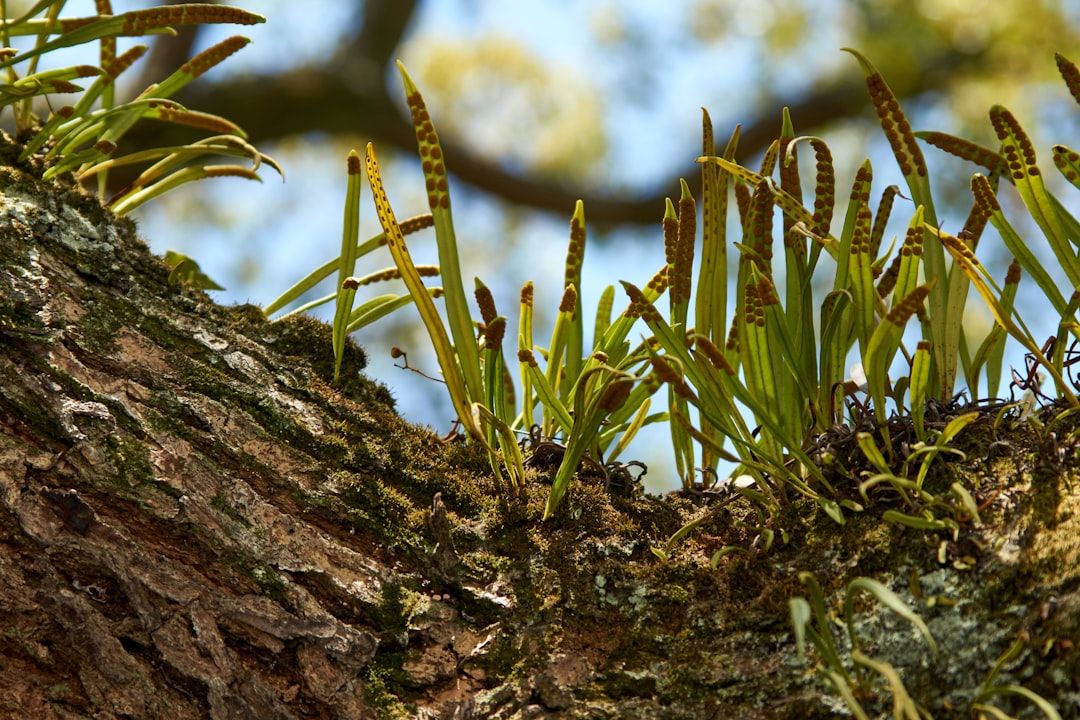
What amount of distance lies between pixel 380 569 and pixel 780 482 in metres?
0.47

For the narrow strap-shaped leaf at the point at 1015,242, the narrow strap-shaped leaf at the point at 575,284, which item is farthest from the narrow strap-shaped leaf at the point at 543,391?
the narrow strap-shaped leaf at the point at 1015,242

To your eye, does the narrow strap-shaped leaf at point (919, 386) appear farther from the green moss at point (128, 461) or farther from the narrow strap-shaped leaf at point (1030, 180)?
the green moss at point (128, 461)

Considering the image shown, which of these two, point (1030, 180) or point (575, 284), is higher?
point (575, 284)

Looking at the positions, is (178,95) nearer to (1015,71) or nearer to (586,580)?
(586,580)

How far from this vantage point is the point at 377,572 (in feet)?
3.21

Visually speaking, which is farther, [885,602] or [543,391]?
[543,391]

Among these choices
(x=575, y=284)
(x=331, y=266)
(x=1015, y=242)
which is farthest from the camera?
(x=331, y=266)

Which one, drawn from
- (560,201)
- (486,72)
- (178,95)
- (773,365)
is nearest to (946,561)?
(773,365)

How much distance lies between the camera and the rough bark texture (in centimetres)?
85

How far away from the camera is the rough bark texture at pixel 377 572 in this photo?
0.85m

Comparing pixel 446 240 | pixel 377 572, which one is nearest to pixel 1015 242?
pixel 446 240

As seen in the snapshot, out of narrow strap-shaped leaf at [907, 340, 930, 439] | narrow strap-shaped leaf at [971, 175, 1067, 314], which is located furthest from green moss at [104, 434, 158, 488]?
narrow strap-shaped leaf at [971, 175, 1067, 314]

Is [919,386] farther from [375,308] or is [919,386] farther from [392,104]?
[392,104]

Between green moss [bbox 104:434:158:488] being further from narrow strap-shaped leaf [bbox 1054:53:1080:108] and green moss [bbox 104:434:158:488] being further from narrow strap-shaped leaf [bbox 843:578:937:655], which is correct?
narrow strap-shaped leaf [bbox 1054:53:1080:108]
